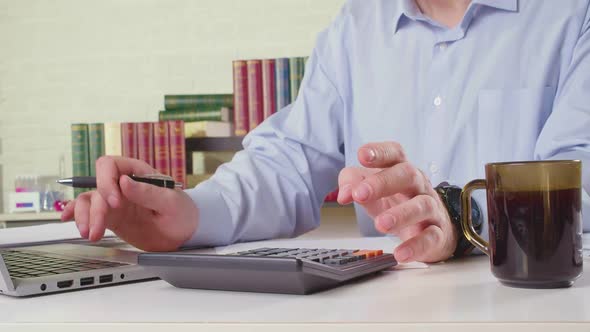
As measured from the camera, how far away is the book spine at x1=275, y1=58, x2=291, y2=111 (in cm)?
275

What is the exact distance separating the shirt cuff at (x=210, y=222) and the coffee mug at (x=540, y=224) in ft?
1.58

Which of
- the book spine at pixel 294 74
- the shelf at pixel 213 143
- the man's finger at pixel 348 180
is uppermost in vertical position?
the book spine at pixel 294 74

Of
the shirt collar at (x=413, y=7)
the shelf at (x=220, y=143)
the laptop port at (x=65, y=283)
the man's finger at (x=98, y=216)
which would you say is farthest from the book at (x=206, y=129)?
the laptop port at (x=65, y=283)

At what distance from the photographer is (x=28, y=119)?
127 inches

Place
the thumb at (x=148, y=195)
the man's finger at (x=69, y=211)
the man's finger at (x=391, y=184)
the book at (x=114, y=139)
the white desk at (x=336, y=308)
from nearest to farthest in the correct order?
the white desk at (x=336, y=308) < the man's finger at (x=391, y=184) < the thumb at (x=148, y=195) < the man's finger at (x=69, y=211) < the book at (x=114, y=139)

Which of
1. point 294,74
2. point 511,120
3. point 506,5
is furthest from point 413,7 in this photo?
point 294,74

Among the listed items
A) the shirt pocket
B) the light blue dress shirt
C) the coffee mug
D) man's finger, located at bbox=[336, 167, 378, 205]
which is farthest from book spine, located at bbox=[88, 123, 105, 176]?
the coffee mug

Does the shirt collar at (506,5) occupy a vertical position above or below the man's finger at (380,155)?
above

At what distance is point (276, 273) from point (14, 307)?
210 mm

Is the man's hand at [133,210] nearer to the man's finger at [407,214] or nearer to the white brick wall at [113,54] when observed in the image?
the man's finger at [407,214]

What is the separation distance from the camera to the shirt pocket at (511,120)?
1.24m

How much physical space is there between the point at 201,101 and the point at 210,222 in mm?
1918

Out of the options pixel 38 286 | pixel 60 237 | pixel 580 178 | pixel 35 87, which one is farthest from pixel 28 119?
pixel 580 178

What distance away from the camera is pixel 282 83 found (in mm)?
2758
